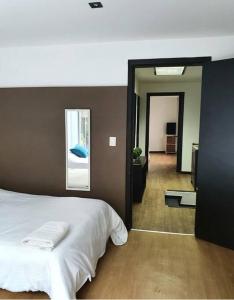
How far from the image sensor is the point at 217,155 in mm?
2926

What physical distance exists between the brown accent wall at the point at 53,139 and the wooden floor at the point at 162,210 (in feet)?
2.06

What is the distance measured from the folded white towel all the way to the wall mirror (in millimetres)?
1319

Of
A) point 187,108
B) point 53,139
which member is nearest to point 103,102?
point 53,139

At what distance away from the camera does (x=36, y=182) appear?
11.7ft

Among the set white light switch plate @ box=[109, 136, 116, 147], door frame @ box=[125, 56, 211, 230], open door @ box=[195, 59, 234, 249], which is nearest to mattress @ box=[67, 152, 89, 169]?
white light switch plate @ box=[109, 136, 116, 147]

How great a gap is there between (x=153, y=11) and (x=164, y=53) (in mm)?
862

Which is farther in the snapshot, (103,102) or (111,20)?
(103,102)

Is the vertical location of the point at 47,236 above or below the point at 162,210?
above

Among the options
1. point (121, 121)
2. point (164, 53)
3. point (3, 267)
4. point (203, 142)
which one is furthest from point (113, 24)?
point (3, 267)

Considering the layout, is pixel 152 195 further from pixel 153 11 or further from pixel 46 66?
pixel 153 11

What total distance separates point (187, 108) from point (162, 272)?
520 cm

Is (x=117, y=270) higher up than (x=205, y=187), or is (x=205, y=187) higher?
(x=205, y=187)

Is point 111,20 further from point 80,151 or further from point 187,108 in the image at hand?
point 187,108

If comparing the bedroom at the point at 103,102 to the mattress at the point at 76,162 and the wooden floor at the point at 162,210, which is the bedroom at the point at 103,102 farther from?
the wooden floor at the point at 162,210
